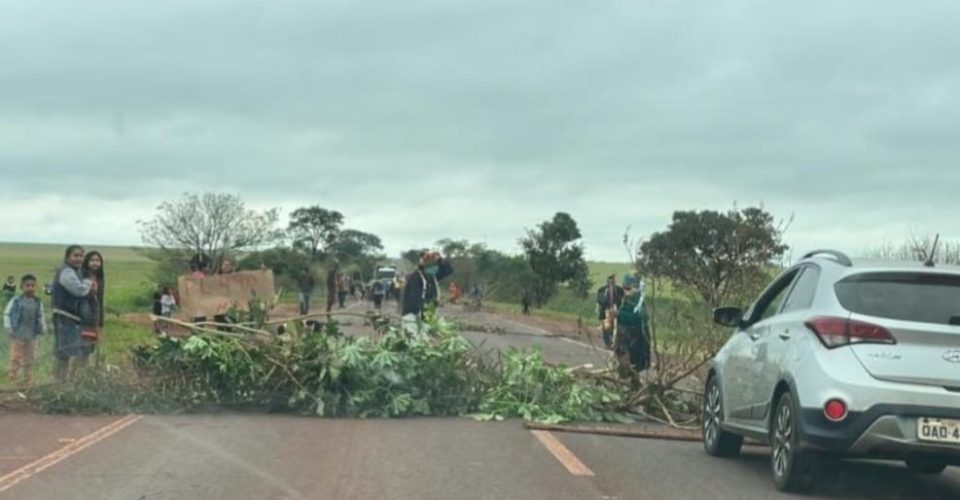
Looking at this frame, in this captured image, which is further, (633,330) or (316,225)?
(316,225)

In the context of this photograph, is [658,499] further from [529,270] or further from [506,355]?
[529,270]

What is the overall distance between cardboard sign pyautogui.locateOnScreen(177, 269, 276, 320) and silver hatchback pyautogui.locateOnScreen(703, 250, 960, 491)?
8273mm

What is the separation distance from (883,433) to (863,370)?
445mm

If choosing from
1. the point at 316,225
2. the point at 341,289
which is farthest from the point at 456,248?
the point at 341,289

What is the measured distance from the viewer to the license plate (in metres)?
8.42

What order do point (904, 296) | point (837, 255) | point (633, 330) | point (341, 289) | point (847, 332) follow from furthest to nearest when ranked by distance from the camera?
1. point (341, 289)
2. point (633, 330)
3. point (837, 255)
4. point (904, 296)
5. point (847, 332)

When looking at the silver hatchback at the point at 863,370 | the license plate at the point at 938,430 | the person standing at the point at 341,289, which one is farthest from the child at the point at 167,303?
the license plate at the point at 938,430

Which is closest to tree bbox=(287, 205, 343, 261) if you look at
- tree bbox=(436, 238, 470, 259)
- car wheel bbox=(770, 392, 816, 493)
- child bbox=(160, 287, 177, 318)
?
tree bbox=(436, 238, 470, 259)

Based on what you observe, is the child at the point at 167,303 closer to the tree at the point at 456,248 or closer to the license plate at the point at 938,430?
the license plate at the point at 938,430

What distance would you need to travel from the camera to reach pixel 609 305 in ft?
82.2

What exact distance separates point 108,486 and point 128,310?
46.2 metres

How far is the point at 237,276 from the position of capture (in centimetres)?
1642

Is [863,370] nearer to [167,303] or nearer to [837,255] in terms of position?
[837,255]

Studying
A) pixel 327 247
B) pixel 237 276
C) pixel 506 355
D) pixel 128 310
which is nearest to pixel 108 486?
pixel 506 355
